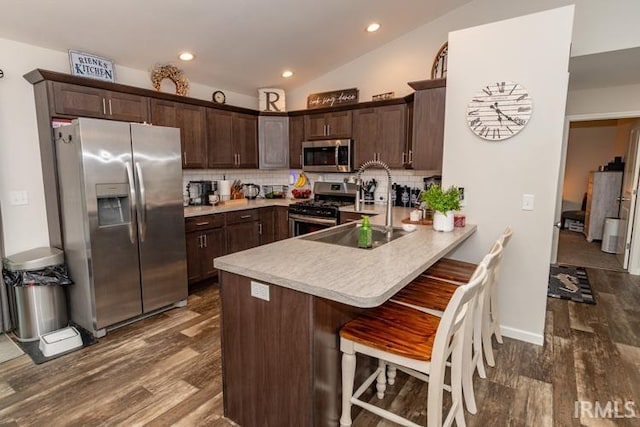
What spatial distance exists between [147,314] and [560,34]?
420cm

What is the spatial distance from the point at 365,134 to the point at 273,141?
4.66 feet

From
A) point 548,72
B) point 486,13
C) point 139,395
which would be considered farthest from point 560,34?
point 139,395

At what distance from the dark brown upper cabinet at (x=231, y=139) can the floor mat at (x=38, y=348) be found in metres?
2.24

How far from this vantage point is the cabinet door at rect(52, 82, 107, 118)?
2909 millimetres

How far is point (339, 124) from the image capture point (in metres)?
4.56

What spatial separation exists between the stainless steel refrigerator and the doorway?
5.07 metres

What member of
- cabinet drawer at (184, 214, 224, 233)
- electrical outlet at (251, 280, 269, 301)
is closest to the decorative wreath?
cabinet drawer at (184, 214, 224, 233)

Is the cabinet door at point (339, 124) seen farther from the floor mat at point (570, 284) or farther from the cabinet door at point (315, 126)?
the floor mat at point (570, 284)

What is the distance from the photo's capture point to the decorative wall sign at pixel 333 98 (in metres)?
4.64

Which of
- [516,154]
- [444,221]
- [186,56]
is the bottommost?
[444,221]

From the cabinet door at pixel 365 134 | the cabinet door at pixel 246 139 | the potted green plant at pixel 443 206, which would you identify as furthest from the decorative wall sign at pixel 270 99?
the potted green plant at pixel 443 206

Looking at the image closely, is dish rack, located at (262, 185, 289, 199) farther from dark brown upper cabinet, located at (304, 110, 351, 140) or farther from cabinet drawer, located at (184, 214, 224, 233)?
cabinet drawer, located at (184, 214, 224, 233)

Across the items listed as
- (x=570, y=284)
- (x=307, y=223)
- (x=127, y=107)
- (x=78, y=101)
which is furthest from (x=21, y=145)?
(x=570, y=284)

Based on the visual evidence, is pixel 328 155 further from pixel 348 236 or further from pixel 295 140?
pixel 348 236
